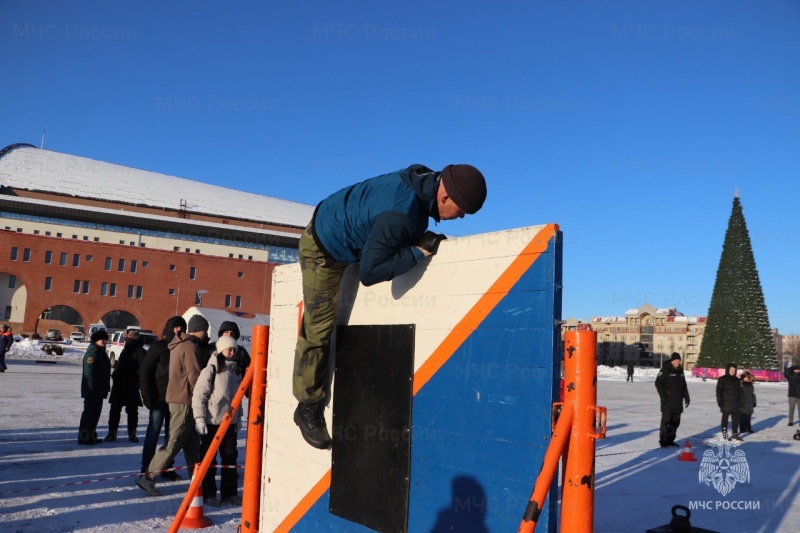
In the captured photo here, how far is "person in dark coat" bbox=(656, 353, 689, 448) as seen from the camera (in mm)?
11516

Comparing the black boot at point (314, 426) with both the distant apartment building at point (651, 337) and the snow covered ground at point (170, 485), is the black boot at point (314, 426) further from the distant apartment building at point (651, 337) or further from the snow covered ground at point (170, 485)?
the distant apartment building at point (651, 337)

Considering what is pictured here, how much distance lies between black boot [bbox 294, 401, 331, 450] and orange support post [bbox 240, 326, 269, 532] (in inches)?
24.0

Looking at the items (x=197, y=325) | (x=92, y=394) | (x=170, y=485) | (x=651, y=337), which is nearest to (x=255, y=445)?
(x=197, y=325)

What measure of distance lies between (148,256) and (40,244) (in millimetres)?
9335

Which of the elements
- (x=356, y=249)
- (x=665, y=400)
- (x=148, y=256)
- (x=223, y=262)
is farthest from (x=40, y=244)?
(x=356, y=249)

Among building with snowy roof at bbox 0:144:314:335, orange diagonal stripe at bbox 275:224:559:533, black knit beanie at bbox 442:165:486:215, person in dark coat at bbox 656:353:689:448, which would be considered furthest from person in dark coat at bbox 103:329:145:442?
building with snowy roof at bbox 0:144:314:335

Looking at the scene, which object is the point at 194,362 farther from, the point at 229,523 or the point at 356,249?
the point at 356,249

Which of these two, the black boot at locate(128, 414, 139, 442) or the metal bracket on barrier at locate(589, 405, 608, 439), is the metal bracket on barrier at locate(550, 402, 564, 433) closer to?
the metal bracket on barrier at locate(589, 405, 608, 439)

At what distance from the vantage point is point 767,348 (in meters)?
48.1

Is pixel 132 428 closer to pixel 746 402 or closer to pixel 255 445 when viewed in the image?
pixel 255 445

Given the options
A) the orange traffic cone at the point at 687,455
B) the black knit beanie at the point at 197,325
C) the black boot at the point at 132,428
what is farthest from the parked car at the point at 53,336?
Result: the orange traffic cone at the point at 687,455

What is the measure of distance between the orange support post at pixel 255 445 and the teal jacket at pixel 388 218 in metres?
1.24

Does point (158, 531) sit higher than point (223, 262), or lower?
lower

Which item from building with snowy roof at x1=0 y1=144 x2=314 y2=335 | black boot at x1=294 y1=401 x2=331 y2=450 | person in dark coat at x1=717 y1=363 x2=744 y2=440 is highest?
building with snowy roof at x1=0 y1=144 x2=314 y2=335
